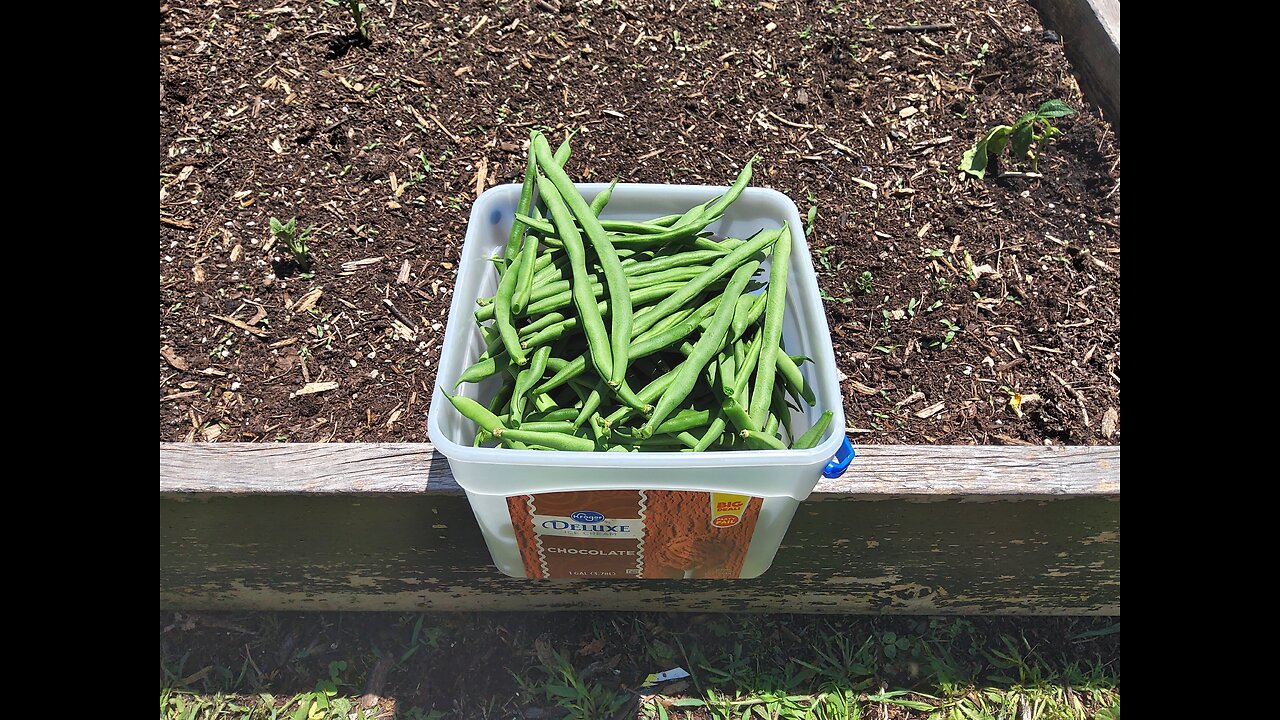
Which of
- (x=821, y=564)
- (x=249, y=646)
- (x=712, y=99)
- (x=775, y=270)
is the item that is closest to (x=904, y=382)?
(x=821, y=564)

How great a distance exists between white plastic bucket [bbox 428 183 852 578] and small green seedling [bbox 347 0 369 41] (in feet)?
5.15

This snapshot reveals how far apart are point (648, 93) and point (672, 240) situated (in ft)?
4.63

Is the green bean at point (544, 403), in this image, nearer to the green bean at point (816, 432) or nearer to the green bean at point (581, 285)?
the green bean at point (581, 285)

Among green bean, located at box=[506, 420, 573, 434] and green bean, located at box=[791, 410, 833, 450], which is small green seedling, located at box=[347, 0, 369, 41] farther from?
green bean, located at box=[791, 410, 833, 450]

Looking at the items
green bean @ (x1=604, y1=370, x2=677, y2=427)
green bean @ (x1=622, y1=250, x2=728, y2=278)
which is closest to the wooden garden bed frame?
green bean @ (x1=604, y1=370, x2=677, y2=427)

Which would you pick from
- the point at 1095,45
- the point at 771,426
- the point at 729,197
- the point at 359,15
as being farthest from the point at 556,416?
the point at 1095,45

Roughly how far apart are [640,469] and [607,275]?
514 millimetres

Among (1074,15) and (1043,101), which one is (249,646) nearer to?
(1043,101)

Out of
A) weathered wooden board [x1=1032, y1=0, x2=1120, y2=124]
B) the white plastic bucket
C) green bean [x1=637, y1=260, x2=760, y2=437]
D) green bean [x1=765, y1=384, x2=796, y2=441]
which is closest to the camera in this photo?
the white plastic bucket

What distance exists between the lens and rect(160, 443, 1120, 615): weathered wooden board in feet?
6.47

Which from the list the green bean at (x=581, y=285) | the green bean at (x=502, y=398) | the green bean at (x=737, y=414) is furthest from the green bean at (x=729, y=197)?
the green bean at (x=502, y=398)

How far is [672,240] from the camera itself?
202 centimetres
